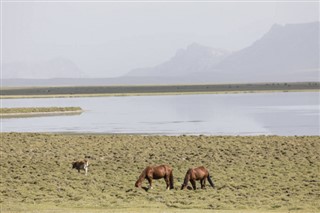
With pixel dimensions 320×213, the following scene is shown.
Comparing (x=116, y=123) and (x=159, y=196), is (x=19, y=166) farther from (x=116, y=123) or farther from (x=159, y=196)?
(x=116, y=123)

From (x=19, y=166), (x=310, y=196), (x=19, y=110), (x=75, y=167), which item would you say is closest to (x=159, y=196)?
(x=310, y=196)

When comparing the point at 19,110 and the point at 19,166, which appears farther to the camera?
the point at 19,110

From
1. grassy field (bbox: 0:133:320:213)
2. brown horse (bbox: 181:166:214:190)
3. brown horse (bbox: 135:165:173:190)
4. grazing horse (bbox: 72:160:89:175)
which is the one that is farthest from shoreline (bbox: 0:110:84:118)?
brown horse (bbox: 181:166:214:190)

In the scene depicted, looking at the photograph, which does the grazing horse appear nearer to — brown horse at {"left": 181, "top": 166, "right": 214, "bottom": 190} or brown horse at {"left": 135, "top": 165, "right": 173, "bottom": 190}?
brown horse at {"left": 135, "top": 165, "right": 173, "bottom": 190}

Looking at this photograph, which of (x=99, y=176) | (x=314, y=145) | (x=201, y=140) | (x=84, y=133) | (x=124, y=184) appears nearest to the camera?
(x=124, y=184)

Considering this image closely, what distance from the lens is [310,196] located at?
2564 centimetres

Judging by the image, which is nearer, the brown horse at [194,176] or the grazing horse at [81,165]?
the brown horse at [194,176]

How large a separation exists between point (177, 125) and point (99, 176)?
29.5 m

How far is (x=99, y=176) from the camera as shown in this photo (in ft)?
102

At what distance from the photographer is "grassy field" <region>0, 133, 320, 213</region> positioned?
23.9 meters

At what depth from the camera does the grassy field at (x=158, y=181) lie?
78.5ft

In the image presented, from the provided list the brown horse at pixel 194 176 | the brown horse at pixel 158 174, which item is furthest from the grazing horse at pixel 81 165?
the brown horse at pixel 194 176

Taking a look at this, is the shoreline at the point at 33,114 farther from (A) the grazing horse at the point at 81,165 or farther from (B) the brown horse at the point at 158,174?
(B) the brown horse at the point at 158,174

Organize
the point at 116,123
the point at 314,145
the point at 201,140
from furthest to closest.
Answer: the point at 116,123
the point at 201,140
the point at 314,145
